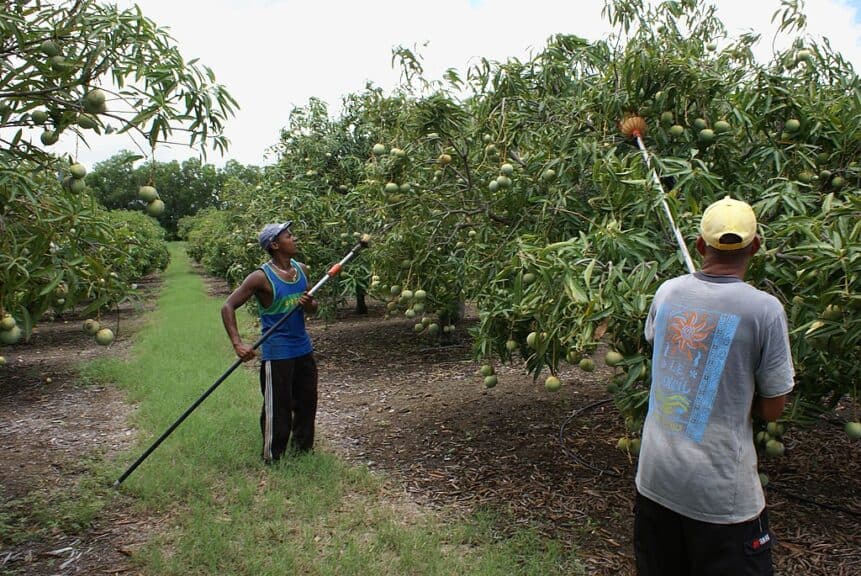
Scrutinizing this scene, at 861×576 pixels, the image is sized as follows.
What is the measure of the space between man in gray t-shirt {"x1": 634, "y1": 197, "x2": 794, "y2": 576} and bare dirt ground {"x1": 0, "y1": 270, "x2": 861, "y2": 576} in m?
1.30

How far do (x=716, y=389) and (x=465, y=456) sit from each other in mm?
3085

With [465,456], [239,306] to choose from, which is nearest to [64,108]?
[239,306]

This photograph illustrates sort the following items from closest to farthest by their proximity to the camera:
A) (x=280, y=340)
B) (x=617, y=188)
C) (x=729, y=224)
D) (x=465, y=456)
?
(x=729, y=224), (x=617, y=188), (x=280, y=340), (x=465, y=456)

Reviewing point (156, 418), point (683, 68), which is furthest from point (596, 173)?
point (156, 418)

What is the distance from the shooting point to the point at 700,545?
75.1 inches

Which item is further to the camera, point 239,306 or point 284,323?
point 284,323

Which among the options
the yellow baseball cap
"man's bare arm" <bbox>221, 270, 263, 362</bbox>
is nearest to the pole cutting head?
the yellow baseball cap

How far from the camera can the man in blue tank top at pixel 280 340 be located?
14.1ft

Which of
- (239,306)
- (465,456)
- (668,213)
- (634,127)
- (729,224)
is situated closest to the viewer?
(729,224)

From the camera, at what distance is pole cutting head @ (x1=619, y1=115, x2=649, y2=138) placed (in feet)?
11.7

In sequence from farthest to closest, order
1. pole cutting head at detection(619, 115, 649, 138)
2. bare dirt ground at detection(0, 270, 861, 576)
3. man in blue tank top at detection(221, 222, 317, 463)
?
man in blue tank top at detection(221, 222, 317, 463), pole cutting head at detection(619, 115, 649, 138), bare dirt ground at detection(0, 270, 861, 576)

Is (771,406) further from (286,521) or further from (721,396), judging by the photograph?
(286,521)

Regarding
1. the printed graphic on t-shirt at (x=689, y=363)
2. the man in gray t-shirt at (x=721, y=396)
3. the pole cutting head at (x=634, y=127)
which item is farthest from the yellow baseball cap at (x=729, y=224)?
the pole cutting head at (x=634, y=127)

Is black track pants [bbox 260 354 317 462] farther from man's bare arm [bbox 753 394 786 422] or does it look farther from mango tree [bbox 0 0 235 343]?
man's bare arm [bbox 753 394 786 422]
